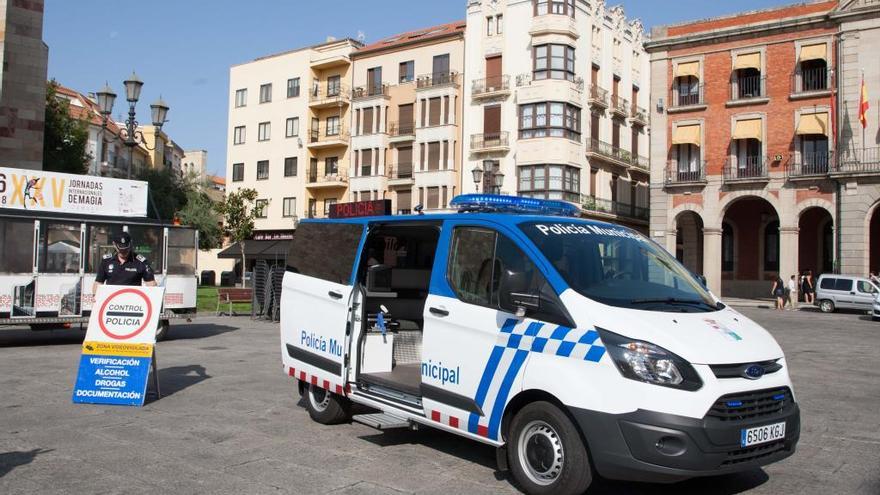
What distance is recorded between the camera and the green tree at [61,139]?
39.8 m

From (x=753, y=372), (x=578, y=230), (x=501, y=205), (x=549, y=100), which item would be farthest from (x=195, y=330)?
(x=549, y=100)

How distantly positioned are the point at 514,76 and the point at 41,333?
3256cm

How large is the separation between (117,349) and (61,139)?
3783 centimetres

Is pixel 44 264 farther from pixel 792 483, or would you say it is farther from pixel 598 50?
pixel 598 50

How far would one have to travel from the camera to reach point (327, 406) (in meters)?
7.25

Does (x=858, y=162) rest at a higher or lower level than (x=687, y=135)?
lower

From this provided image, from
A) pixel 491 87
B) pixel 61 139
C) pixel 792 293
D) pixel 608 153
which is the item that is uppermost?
pixel 491 87

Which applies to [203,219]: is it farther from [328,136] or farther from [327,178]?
[328,136]

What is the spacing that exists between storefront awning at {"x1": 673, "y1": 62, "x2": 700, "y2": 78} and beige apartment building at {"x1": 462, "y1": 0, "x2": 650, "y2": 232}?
5.05 meters

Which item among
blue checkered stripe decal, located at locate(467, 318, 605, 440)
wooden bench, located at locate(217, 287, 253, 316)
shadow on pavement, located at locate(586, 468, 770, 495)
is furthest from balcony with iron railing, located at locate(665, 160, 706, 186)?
blue checkered stripe decal, located at locate(467, 318, 605, 440)

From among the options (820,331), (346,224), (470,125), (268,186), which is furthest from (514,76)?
(346,224)

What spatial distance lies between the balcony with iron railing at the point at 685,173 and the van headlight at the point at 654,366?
37255 millimetres

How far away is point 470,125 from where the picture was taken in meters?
44.2

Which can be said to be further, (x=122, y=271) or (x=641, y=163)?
(x=641, y=163)
